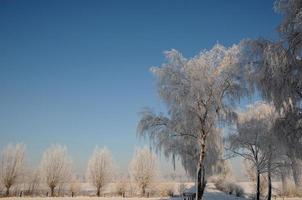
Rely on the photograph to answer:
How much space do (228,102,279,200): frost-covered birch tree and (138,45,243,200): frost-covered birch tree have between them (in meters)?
10.2

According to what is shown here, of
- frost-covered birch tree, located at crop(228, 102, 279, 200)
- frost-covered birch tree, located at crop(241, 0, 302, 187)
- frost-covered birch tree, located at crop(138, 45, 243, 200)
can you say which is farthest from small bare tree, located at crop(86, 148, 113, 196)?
Result: frost-covered birch tree, located at crop(241, 0, 302, 187)

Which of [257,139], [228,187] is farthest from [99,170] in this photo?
[257,139]

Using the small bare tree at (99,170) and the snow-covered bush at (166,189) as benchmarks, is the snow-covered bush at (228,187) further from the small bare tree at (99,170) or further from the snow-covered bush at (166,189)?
the small bare tree at (99,170)

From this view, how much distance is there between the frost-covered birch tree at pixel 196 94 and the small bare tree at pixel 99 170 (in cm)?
3057

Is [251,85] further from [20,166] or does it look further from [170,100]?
[20,166]

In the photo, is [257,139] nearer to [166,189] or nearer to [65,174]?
[166,189]

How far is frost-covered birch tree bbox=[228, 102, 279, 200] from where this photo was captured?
30.0 metres

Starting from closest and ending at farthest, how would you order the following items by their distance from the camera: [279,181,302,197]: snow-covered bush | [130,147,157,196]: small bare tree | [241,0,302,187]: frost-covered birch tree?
[241,0,302,187]: frost-covered birch tree → [279,181,302,197]: snow-covered bush → [130,147,157,196]: small bare tree

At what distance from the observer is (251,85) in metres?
14.5

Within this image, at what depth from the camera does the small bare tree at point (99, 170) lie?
1949 inches

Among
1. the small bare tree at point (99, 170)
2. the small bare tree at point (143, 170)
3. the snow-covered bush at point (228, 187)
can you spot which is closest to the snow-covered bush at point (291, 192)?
the snow-covered bush at point (228, 187)

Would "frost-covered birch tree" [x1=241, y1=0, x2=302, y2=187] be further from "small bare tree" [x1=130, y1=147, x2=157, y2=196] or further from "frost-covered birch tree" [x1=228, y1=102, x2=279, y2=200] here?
"small bare tree" [x1=130, y1=147, x2=157, y2=196]

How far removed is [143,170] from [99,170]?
23.8 ft

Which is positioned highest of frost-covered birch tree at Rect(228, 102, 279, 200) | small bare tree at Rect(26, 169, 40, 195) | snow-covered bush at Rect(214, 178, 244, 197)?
frost-covered birch tree at Rect(228, 102, 279, 200)
